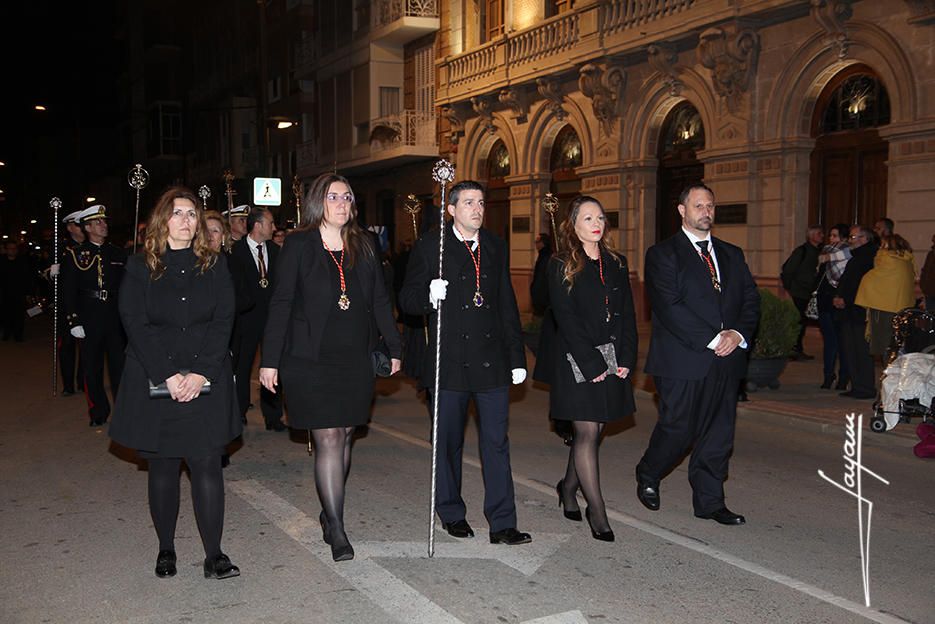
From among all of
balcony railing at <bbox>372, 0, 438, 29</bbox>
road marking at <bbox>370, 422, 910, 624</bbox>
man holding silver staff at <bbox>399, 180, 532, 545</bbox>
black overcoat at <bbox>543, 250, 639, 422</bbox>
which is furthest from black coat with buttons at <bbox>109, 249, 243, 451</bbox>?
balcony railing at <bbox>372, 0, 438, 29</bbox>

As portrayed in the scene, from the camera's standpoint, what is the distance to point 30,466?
8.10 meters

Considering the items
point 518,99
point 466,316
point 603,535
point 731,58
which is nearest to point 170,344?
point 466,316

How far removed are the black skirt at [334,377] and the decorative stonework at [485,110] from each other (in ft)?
68.7

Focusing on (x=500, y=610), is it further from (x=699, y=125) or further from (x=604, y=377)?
(x=699, y=125)

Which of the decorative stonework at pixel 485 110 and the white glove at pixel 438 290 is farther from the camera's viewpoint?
the decorative stonework at pixel 485 110

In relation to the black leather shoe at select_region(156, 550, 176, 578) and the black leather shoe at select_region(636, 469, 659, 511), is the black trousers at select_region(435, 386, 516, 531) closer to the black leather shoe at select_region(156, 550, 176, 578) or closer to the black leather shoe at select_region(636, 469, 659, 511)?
the black leather shoe at select_region(636, 469, 659, 511)

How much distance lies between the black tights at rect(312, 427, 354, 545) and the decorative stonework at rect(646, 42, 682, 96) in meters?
15.3

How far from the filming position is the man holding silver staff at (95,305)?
Result: 9977mm

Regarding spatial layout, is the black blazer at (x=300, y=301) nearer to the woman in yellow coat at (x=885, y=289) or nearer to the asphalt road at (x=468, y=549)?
the asphalt road at (x=468, y=549)

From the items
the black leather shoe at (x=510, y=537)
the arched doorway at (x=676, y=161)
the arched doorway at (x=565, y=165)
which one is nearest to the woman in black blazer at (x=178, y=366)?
the black leather shoe at (x=510, y=537)

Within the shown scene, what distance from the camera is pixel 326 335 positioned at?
5.41 m

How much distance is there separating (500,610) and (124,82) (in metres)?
68.0

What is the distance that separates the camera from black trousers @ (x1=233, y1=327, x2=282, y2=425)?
9.01 meters

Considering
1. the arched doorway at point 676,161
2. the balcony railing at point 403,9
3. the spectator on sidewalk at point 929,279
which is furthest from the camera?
the balcony railing at point 403,9
